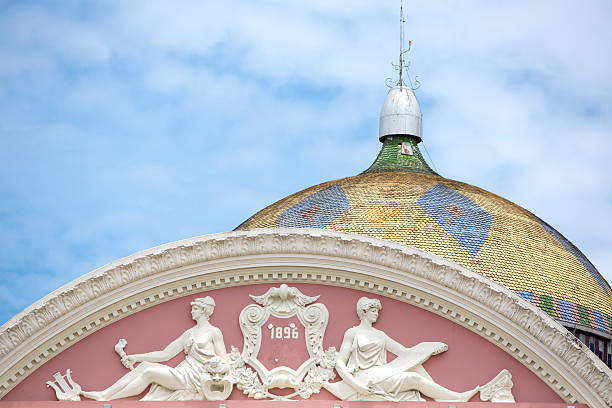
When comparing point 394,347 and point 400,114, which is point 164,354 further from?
point 400,114

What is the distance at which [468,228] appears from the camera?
2352cm

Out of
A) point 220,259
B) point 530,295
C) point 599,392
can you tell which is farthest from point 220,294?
point 530,295

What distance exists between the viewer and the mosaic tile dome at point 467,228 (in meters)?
22.9

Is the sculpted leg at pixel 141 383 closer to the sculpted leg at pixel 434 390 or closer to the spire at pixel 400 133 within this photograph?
the sculpted leg at pixel 434 390

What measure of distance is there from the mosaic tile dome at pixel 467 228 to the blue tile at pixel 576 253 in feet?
0.08

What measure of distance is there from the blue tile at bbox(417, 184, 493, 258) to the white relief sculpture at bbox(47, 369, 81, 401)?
30.1 ft

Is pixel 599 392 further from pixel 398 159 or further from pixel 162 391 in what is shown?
pixel 398 159

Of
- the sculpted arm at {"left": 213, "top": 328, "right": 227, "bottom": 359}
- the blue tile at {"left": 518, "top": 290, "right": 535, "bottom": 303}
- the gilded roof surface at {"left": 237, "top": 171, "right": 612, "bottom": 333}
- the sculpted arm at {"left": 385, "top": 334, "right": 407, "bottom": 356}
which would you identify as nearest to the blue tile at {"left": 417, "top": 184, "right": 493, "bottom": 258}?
the gilded roof surface at {"left": 237, "top": 171, "right": 612, "bottom": 333}

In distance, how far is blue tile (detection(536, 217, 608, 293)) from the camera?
24562 millimetres

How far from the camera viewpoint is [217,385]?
14992 millimetres

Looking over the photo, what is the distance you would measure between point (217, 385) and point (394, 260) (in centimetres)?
220

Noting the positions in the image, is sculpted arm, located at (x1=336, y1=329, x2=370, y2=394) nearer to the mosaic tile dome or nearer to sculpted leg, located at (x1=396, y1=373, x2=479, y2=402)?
sculpted leg, located at (x1=396, y1=373, x2=479, y2=402)

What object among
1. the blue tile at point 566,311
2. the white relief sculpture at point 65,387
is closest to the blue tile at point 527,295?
the blue tile at point 566,311

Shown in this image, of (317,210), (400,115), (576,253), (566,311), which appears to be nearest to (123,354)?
(317,210)
